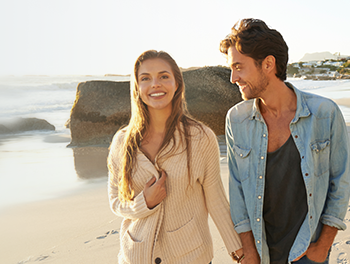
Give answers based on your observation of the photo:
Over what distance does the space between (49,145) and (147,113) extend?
7.64 m

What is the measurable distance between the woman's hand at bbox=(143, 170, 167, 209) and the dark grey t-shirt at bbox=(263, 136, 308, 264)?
0.68 m

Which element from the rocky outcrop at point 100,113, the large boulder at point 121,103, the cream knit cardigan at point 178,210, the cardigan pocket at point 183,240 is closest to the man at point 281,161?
the cream knit cardigan at point 178,210

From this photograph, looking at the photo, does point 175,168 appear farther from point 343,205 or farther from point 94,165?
point 94,165

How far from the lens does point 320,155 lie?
218 cm

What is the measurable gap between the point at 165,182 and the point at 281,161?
77 centimetres

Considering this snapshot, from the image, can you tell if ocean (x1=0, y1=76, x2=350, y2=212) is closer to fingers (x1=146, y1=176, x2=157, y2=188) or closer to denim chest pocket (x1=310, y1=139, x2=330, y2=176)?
fingers (x1=146, y1=176, x2=157, y2=188)

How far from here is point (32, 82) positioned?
3002cm

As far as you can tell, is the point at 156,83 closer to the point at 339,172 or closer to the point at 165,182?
the point at 165,182

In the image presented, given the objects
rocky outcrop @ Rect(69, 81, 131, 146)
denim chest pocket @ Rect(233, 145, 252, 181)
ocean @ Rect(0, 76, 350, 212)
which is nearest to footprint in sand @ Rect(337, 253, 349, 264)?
denim chest pocket @ Rect(233, 145, 252, 181)

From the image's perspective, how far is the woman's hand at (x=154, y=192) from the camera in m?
2.24

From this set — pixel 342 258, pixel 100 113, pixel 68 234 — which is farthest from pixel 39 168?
pixel 342 258

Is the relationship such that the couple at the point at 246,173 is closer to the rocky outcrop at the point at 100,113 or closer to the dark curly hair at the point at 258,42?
the dark curly hair at the point at 258,42

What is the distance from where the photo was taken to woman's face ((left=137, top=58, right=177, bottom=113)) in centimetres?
245

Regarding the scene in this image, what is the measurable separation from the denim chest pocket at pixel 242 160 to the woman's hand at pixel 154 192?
0.53m
